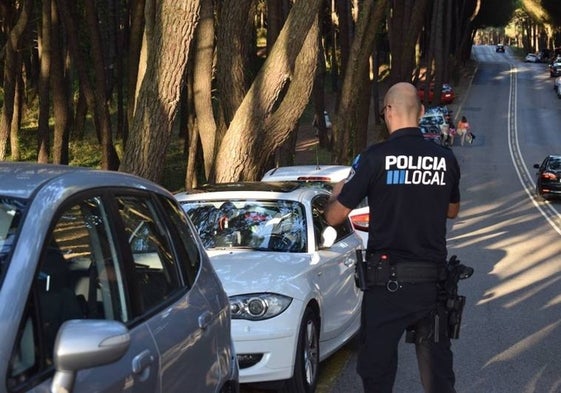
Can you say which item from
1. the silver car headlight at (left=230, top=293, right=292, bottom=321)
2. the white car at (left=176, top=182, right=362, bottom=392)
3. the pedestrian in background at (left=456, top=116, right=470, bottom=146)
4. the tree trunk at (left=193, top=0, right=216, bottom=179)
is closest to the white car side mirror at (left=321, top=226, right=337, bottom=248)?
the white car at (left=176, top=182, right=362, bottom=392)

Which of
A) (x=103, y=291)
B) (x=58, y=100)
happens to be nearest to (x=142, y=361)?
(x=103, y=291)

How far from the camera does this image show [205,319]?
423 cm

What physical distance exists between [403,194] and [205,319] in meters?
1.24

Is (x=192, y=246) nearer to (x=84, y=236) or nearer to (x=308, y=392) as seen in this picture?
(x=84, y=236)

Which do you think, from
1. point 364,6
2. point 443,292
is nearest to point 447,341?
point 443,292

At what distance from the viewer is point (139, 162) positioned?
1102 cm

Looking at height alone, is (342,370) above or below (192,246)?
below

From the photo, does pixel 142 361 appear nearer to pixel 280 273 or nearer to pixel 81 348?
pixel 81 348

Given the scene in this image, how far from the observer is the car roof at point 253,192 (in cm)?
809

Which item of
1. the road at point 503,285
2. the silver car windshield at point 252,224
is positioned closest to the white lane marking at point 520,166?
the road at point 503,285

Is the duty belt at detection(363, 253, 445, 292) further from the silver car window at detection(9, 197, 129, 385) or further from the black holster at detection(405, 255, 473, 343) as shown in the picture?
the silver car window at detection(9, 197, 129, 385)

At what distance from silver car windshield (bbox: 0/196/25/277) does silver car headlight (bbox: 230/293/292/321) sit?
Result: 139 inches

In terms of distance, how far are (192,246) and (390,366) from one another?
119 centimetres

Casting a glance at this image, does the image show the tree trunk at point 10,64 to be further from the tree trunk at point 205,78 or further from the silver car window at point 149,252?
the silver car window at point 149,252
